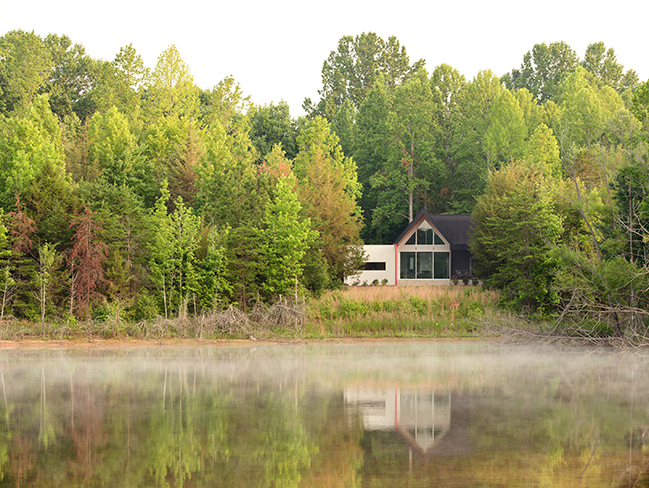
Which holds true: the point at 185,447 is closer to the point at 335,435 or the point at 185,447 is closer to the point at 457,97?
the point at 335,435

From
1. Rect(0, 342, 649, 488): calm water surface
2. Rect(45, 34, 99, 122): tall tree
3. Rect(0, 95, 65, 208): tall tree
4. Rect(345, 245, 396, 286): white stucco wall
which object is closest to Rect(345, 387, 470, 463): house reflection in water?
Rect(0, 342, 649, 488): calm water surface

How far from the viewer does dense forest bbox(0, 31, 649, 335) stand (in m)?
31.4

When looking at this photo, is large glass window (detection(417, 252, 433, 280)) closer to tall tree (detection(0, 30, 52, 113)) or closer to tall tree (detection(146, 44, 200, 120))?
tall tree (detection(146, 44, 200, 120))

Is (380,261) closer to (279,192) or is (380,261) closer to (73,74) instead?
(279,192)

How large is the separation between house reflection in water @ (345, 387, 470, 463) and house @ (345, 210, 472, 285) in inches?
1518

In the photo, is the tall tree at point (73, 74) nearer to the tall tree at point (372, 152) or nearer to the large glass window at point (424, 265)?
the tall tree at point (372, 152)

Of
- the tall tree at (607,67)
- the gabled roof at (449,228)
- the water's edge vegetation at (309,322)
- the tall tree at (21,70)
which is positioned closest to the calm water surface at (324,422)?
the water's edge vegetation at (309,322)

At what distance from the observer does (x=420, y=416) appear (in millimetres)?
14555

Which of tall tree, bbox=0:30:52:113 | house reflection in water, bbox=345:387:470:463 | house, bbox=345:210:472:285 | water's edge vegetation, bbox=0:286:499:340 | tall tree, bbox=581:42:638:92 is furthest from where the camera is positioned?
tall tree, bbox=581:42:638:92

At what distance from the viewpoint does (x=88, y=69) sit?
8269 cm

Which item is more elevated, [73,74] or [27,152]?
[73,74]

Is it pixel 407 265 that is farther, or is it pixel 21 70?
pixel 21 70

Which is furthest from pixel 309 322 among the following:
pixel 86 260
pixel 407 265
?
pixel 407 265

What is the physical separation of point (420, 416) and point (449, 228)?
143 feet
